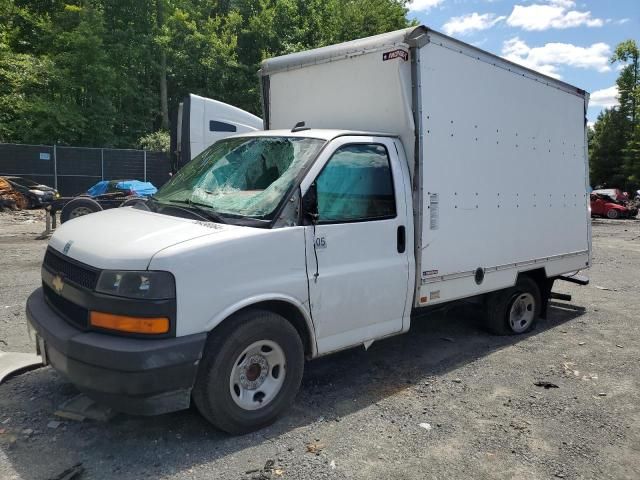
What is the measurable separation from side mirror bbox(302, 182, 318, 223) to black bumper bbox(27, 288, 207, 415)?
1110mm

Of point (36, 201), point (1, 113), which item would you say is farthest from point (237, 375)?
point (1, 113)

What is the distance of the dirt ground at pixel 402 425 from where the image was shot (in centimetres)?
321

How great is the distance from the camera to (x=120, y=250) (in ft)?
10.3

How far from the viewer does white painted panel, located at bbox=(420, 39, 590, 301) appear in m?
4.64

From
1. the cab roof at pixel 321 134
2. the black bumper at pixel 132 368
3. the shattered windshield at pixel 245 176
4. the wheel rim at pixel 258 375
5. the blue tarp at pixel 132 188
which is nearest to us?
the black bumper at pixel 132 368

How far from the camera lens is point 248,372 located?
3533 millimetres

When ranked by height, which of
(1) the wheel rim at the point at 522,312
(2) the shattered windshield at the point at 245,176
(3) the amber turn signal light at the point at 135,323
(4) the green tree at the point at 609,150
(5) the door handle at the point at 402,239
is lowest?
(1) the wheel rim at the point at 522,312

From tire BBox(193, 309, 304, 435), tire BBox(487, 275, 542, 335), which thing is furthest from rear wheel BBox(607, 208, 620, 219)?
tire BBox(193, 309, 304, 435)

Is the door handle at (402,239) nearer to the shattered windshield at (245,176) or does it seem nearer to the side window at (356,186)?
the side window at (356,186)

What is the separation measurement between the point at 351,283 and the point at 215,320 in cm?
115

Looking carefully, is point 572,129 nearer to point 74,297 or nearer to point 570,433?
point 570,433

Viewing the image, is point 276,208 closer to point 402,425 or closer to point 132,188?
point 402,425

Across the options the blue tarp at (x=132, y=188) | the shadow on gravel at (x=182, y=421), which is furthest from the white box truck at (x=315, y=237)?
the blue tarp at (x=132, y=188)

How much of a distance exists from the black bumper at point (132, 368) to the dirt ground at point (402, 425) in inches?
16.1
